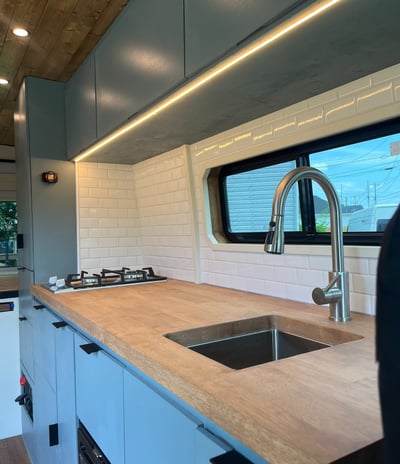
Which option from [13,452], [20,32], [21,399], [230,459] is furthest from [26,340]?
[230,459]

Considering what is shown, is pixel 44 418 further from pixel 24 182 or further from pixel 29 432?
pixel 24 182

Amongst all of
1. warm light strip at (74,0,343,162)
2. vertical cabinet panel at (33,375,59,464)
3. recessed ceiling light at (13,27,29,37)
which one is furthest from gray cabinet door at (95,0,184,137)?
vertical cabinet panel at (33,375,59,464)

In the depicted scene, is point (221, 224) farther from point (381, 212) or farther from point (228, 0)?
point (228, 0)

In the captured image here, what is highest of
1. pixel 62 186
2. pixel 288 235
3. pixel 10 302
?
pixel 62 186

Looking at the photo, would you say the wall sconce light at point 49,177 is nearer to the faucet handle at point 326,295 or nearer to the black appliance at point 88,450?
the black appliance at point 88,450

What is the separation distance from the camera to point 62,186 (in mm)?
2492

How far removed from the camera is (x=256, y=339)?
1283mm

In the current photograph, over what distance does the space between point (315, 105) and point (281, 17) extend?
566 mm

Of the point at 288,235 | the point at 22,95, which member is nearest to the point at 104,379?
the point at 288,235

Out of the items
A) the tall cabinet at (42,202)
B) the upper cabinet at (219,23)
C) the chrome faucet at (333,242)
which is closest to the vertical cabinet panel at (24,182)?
the tall cabinet at (42,202)

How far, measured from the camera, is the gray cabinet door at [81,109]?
6.77 ft

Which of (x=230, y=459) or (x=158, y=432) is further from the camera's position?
(x=158, y=432)

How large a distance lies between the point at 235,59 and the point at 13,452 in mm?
2889

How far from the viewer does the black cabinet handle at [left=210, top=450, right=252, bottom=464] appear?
0.64 meters
